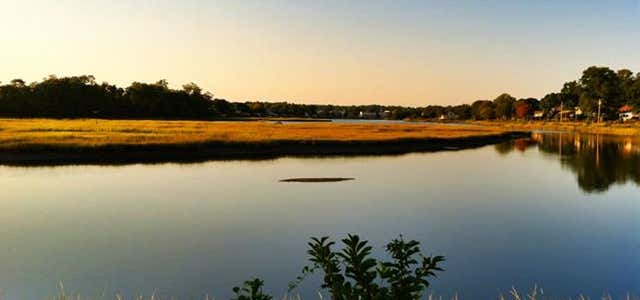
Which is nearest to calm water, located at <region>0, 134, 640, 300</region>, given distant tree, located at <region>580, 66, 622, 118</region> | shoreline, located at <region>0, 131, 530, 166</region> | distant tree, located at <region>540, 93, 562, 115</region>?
shoreline, located at <region>0, 131, 530, 166</region>

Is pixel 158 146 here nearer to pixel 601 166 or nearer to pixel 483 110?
pixel 601 166

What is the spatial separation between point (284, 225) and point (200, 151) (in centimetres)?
2630

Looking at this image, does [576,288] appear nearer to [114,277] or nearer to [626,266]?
[626,266]

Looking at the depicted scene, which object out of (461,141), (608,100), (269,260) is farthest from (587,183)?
(608,100)

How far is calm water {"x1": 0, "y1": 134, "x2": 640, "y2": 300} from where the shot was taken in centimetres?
1143

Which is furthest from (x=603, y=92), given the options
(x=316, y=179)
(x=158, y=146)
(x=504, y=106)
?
(x=316, y=179)

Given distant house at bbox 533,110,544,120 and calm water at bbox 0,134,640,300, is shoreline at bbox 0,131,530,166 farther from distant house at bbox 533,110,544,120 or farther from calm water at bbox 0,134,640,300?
distant house at bbox 533,110,544,120

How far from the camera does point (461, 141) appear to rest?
60.2 m

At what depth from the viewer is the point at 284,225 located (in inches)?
666

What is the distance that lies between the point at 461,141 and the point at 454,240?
154 ft

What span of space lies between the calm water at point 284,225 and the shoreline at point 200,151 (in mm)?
3938

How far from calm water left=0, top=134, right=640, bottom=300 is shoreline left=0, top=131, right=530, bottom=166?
3938 millimetres

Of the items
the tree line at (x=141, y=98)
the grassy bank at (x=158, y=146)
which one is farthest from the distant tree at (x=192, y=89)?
the grassy bank at (x=158, y=146)

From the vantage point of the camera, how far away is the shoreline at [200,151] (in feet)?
118
